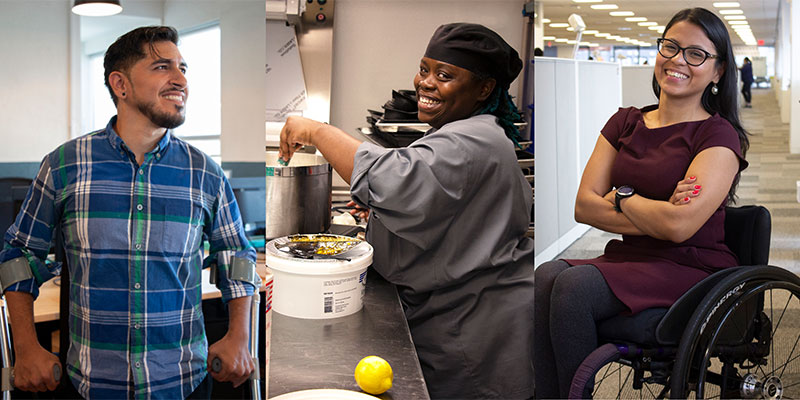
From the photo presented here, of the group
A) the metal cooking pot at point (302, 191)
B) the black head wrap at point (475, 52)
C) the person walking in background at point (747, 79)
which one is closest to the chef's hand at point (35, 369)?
the metal cooking pot at point (302, 191)

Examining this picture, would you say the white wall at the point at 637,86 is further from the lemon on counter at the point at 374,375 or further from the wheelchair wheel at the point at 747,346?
the lemon on counter at the point at 374,375

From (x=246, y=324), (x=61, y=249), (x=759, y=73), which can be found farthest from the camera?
(x=759, y=73)

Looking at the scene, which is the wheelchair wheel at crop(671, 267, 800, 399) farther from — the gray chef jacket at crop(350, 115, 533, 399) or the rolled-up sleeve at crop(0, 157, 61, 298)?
the rolled-up sleeve at crop(0, 157, 61, 298)

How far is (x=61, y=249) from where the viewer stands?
1175 mm

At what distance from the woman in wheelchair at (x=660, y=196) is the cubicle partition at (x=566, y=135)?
24mm

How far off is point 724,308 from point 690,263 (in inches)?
4.6

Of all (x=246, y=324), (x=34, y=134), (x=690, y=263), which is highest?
(x=34, y=134)

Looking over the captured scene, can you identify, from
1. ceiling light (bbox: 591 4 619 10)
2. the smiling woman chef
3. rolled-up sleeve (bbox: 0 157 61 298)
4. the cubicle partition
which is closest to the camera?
the smiling woman chef

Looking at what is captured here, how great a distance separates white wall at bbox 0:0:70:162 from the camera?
1215 mm

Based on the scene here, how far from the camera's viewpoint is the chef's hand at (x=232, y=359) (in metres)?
1.29

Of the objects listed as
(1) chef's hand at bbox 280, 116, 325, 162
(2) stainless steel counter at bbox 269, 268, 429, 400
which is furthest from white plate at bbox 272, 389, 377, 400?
(1) chef's hand at bbox 280, 116, 325, 162

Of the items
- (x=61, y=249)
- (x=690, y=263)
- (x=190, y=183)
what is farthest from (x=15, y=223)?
(x=690, y=263)

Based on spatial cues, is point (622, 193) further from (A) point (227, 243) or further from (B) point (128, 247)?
(B) point (128, 247)

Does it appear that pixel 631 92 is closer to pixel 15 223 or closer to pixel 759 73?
pixel 759 73
